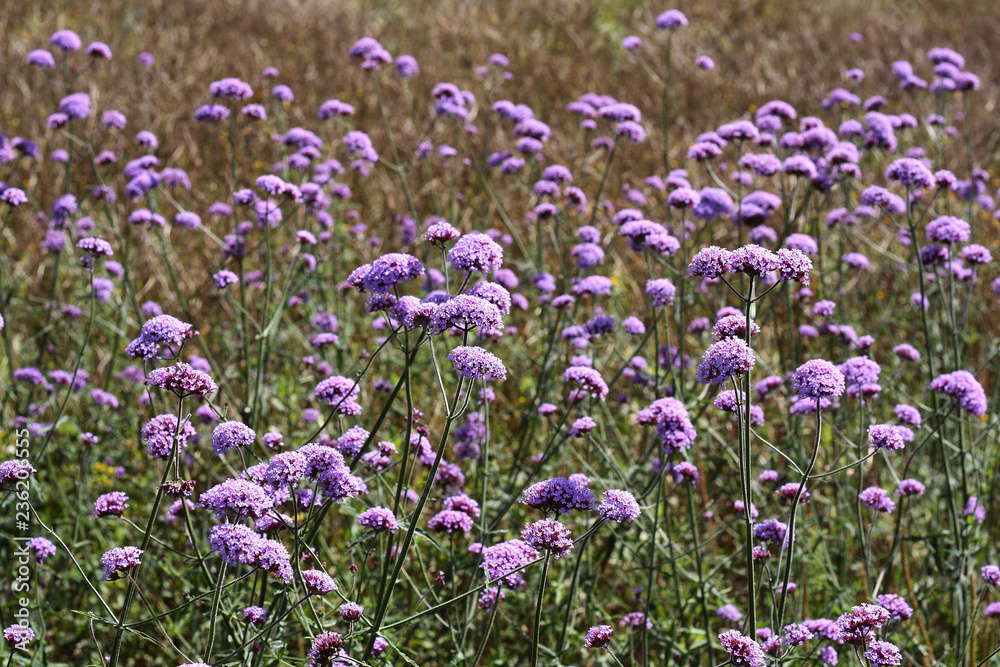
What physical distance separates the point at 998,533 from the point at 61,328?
5.59 m

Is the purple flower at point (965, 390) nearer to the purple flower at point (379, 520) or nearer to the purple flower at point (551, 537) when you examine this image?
the purple flower at point (551, 537)

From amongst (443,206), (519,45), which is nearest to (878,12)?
(519,45)

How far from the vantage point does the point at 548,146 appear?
8258 mm

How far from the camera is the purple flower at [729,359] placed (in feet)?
7.29

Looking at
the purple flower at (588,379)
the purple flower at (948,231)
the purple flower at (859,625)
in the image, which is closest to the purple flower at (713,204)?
the purple flower at (948,231)

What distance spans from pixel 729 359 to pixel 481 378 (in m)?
1.33

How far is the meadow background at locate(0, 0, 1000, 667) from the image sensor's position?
3.19m

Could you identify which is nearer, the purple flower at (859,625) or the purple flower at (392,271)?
the purple flower at (859,625)

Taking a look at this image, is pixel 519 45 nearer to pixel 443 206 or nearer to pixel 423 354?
pixel 443 206

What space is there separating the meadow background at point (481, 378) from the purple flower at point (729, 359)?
0.08m

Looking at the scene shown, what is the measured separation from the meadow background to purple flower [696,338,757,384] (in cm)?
8

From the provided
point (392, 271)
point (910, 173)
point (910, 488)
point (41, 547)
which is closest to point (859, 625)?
point (910, 488)

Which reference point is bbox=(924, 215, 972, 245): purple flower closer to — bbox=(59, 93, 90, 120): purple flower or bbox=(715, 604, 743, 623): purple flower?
bbox=(715, 604, 743, 623): purple flower

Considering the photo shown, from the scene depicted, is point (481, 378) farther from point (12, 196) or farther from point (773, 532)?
point (12, 196)
